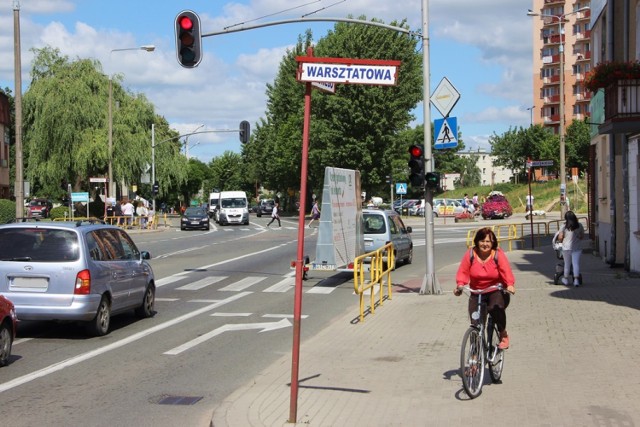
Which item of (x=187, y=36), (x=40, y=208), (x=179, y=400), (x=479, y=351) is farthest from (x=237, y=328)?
(x=40, y=208)

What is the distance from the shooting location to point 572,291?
17141 mm

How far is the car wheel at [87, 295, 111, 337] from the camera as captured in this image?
476 inches

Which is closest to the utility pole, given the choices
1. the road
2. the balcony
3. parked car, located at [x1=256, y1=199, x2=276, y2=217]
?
the road

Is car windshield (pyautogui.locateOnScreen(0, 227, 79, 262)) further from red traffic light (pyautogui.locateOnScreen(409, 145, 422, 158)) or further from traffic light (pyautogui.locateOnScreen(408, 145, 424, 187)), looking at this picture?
red traffic light (pyautogui.locateOnScreen(409, 145, 422, 158))

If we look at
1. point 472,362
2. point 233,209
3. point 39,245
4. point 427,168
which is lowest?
point 472,362

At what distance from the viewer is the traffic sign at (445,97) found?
56.2 feet

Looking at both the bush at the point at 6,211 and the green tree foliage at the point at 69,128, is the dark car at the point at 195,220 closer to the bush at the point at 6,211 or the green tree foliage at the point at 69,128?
the green tree foliage at the point at 69,128

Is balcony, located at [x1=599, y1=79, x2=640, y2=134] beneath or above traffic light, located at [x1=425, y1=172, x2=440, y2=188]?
above

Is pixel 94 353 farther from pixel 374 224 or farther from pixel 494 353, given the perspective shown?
pixel 374 224

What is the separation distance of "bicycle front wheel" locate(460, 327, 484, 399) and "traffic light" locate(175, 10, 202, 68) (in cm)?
1006

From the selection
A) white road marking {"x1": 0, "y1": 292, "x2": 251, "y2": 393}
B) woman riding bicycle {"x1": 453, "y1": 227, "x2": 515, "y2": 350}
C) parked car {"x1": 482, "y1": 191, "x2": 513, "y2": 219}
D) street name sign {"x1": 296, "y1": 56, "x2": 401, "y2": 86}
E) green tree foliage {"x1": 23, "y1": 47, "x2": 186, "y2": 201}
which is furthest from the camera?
parked car {"x1": 482, "y1": 191, "x2": 513, "y2": 219}

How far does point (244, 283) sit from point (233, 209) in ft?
148

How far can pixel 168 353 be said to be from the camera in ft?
35.9

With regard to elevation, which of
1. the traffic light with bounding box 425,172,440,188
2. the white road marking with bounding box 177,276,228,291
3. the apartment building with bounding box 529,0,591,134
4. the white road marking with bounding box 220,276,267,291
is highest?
the apartment building with bounding box 529,0,591,134
